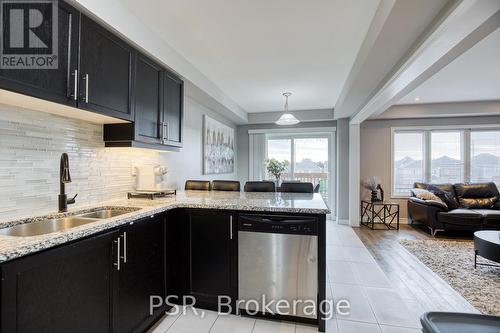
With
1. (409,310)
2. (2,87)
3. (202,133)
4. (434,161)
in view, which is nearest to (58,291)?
(2,87)

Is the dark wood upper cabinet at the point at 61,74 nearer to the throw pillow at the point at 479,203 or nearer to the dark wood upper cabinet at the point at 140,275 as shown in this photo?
the dark wood upper cabinet at the point at 140,275

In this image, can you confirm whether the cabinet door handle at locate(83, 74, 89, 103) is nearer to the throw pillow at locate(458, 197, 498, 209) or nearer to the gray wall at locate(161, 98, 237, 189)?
the gray wall at locate(161, 98, 237, 189)

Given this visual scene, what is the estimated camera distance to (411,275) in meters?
2.90

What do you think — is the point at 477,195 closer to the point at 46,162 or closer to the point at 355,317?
the point at 355,317

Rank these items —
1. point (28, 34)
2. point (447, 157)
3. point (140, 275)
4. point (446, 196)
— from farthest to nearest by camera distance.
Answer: point (447, 157) → point (446, 196) → point (140, 275) → point (28, 34)

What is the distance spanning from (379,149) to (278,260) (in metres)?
4.99

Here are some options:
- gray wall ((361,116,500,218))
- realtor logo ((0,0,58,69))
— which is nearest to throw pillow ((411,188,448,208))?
gray wall ((361,116,500,218))

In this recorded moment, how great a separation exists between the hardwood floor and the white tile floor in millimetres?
121

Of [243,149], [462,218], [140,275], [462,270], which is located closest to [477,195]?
[462,218]

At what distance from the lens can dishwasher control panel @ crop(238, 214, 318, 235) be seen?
1.93 m

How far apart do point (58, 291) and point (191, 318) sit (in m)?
1.17

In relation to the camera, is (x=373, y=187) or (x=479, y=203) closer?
(x=479, y=203)

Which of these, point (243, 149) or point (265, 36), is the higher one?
point (265, 36)

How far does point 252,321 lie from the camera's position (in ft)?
6.66
